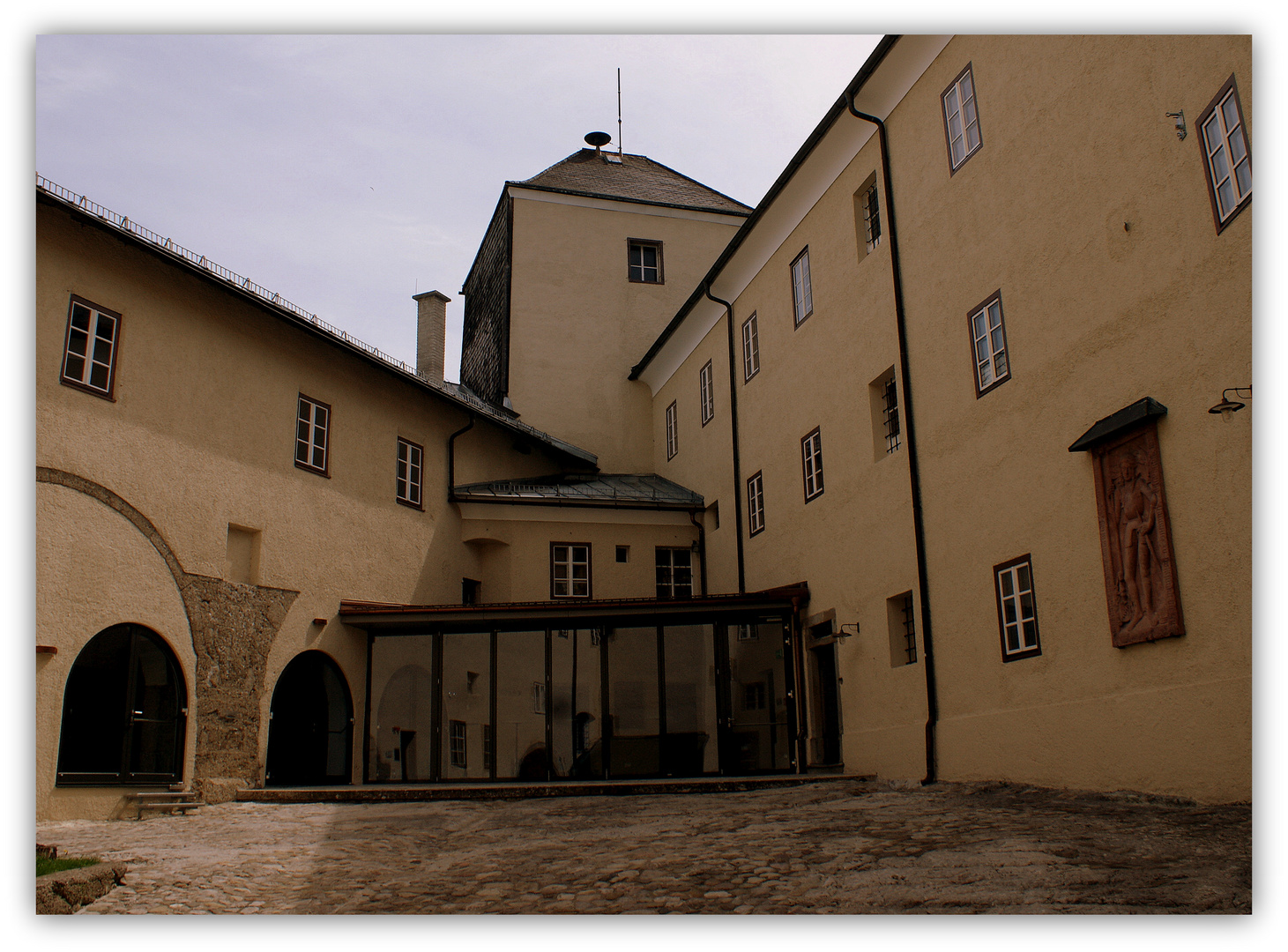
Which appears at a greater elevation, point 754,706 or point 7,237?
point 7,237

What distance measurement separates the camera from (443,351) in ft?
77.8

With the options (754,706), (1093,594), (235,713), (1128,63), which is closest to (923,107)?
(1128,63)

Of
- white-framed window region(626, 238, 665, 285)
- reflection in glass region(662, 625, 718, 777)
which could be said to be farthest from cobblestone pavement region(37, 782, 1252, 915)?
white-framed window region(626, 238, 665, 285)

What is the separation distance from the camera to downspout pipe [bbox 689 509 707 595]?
19.8 meters

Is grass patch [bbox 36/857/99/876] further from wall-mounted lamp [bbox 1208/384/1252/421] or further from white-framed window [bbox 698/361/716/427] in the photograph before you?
white-framed window [bbox 698/361/716/427]

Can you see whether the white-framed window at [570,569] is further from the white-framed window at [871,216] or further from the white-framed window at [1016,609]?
the white-framed window at [1016,609]

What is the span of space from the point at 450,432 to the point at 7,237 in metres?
12.2

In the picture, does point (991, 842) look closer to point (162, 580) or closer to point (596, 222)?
point (162, 580)

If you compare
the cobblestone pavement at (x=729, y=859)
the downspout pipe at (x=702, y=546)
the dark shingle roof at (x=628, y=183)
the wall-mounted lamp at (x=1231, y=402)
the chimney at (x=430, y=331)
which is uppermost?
the dark shingle roof at (x=628, y=183)

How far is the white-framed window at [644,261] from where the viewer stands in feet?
80.5

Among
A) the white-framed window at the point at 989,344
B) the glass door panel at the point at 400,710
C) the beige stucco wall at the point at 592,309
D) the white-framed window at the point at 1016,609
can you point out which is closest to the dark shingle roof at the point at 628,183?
the beige stucco wall at the point at 592,309

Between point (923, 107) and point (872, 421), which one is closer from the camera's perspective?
point (923, 107)

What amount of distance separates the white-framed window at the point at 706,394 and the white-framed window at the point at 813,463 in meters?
4.23

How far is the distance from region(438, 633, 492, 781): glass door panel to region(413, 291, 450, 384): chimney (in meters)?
8.60
